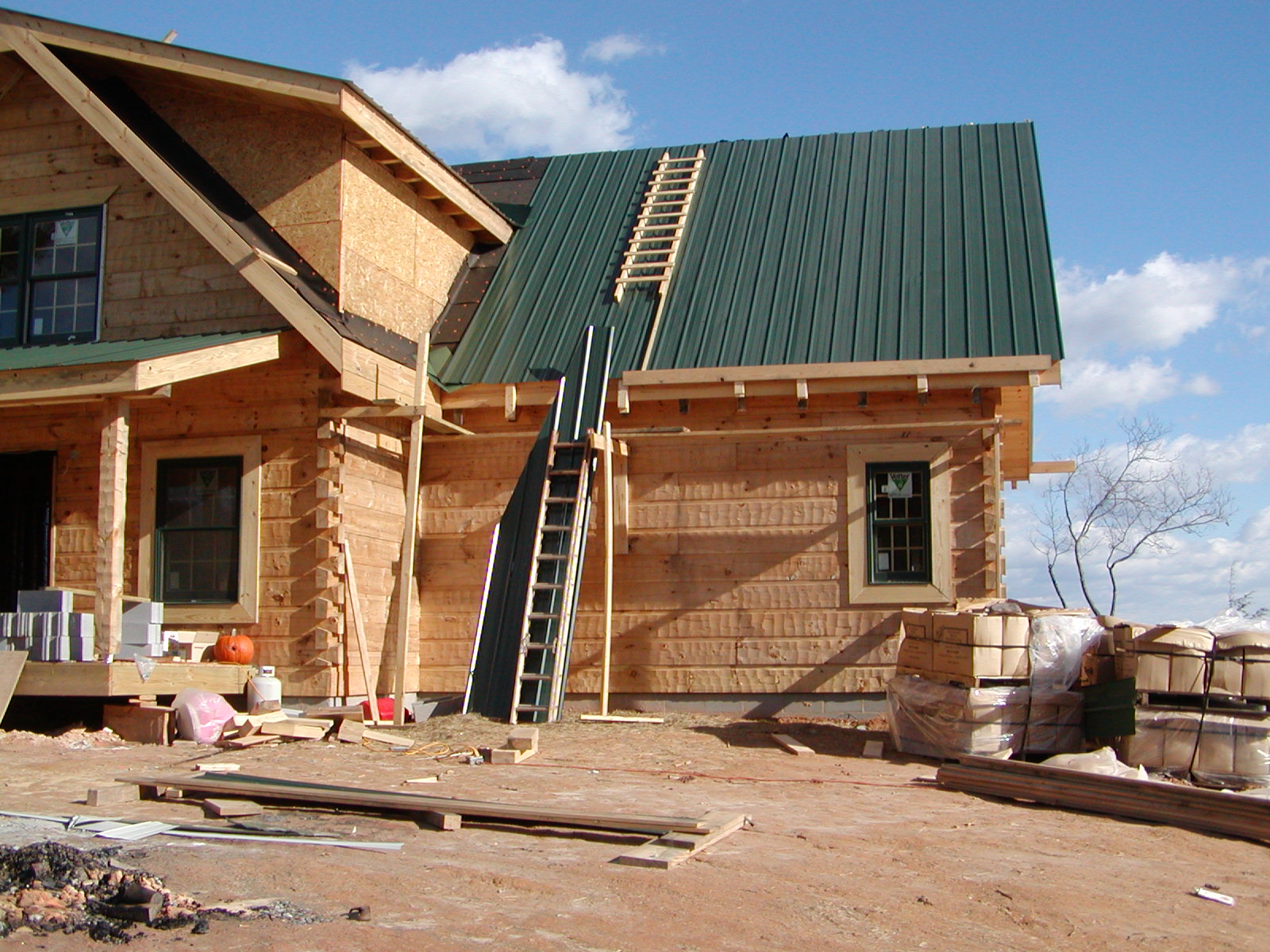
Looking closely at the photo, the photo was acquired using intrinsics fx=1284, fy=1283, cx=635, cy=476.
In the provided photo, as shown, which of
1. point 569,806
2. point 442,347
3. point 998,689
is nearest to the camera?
point 569,806

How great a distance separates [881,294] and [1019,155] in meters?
3.75

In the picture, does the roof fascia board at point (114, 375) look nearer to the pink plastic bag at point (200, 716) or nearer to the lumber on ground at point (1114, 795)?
the pink plastic bag at point (200, 716)

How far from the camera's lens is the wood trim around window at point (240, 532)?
13133 millimetres

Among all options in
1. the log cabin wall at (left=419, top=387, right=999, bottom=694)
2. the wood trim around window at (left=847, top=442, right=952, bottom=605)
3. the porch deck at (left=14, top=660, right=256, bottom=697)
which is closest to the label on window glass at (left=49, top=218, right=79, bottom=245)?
the porch deck at (left=14, top=660, right=256, bottom=697)

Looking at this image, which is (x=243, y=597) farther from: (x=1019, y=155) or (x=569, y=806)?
(x=1019, y=155)

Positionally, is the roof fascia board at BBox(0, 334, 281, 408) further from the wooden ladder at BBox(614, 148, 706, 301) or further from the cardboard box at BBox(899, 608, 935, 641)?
the cardboard box at BBox(899, 608, 935, 641)

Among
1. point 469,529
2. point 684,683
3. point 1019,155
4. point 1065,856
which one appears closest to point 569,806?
point 1065,856

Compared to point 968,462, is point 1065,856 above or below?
below

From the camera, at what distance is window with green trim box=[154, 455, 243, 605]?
1330 cm

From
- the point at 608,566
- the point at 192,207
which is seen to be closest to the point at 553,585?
the point at 608,566

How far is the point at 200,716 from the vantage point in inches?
447

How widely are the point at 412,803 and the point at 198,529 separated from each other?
280 inches

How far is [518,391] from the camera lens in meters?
14.3

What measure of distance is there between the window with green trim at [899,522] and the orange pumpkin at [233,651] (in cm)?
635
